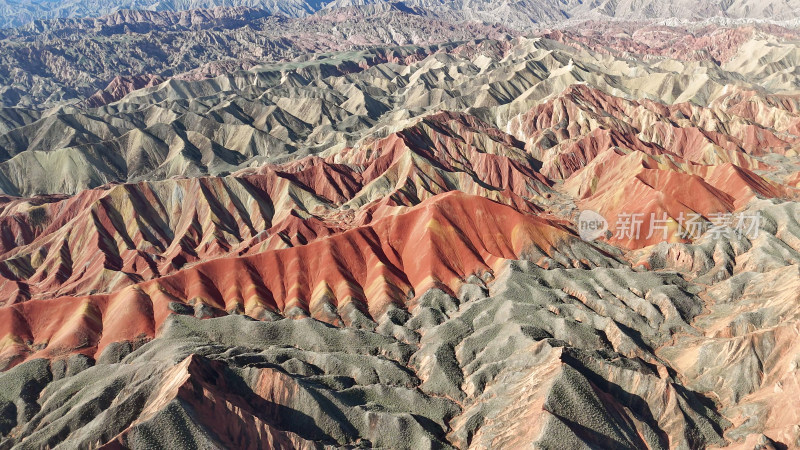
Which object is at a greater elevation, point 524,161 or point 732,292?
point 732,292

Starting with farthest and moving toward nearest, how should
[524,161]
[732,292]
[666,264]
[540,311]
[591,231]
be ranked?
1. [524,161]
2. [591,231]
3. [666,264]
4. [732,292]
5. [540,311]

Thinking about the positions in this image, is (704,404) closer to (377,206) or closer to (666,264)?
(666,264)

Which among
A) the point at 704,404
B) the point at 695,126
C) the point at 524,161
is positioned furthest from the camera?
the point at 695,126

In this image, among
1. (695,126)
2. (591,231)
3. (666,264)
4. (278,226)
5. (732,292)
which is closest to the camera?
(732,292)

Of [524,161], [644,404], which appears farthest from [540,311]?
[524,161]

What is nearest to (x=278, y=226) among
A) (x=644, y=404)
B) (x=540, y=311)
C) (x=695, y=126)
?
(x=540, y=311)

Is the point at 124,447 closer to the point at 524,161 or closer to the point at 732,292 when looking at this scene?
the point at 732,292

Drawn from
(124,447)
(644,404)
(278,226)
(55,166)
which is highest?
(124,447)

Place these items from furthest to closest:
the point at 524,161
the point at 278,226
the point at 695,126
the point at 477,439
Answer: the point at 695,126 → the point at 524,161 → the point at 278,226 → the point at 477,439

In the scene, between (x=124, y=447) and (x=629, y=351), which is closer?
(x=124, y=447)
